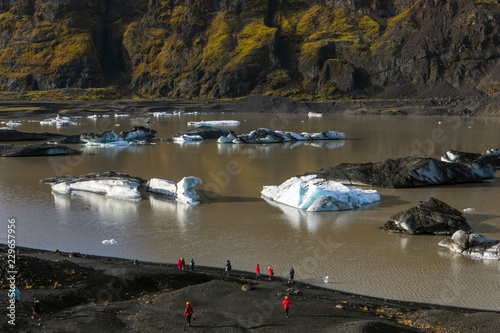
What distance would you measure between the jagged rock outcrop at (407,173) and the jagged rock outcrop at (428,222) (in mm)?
9989

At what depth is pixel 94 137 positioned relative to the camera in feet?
208

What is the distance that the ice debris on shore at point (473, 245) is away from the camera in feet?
70.6

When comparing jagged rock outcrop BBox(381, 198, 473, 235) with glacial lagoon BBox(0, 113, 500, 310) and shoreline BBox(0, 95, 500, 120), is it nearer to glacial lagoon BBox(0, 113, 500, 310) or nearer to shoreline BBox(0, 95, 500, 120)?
glacial lagoon BBox(0, 113, 500, 310)

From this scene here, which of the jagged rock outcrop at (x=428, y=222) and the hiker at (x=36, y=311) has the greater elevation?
the hiker at (x=36, y=311)

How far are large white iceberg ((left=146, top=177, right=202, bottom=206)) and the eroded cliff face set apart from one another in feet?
391

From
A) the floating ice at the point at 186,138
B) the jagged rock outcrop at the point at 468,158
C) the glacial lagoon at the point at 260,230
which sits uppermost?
the jagged rock outcrop at the point at 468,158

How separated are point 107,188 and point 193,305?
19558mm

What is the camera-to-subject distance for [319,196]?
30.1 m

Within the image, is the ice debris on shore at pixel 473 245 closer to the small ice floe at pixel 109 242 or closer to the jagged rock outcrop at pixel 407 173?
the jagged rock outcrop at pixel 407 173

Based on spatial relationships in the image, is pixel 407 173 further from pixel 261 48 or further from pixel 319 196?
pixel 261 48

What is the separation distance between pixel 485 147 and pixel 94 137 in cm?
4530

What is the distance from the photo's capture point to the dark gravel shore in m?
14.4

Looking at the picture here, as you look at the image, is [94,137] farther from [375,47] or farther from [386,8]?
[386,8]

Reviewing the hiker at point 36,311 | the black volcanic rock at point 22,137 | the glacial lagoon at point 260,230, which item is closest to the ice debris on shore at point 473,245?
the glacial lagoon at point 260,230
